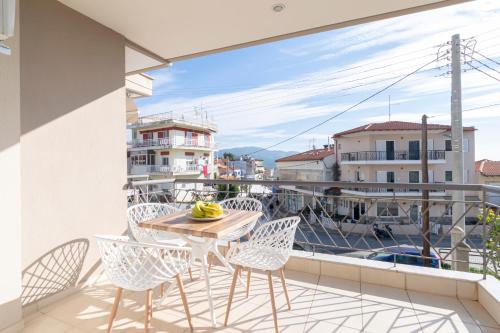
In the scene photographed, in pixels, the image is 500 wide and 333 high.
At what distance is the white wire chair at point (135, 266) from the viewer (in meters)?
1.46

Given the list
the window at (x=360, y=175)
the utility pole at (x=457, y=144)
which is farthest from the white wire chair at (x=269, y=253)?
the window at (x=360, y=175)

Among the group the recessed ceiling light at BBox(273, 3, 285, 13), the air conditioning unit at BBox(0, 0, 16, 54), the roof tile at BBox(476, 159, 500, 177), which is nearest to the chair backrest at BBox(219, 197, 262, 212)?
the recessed ceiling light at BBox(273, 3, 285, 13)

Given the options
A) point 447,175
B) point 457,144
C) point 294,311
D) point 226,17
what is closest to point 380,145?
point 447,175

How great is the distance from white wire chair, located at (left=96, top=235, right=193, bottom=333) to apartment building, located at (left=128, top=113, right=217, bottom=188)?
17.7 metres

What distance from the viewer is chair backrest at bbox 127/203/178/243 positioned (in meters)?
2.31

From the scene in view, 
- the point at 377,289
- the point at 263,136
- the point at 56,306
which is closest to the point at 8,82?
the point at 56,306

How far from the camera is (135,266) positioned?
155 cm

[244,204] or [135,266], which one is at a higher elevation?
[244,204]

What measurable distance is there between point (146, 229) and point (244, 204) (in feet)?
3.63

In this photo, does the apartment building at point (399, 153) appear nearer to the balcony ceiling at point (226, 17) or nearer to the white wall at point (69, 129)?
the balcony ceiling at point (226, 17)

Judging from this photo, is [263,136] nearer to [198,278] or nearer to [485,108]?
[485,108]

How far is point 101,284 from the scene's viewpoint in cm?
244

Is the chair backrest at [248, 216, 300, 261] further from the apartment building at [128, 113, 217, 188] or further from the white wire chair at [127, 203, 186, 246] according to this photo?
the apartment building at [128, 113, 217, 188]

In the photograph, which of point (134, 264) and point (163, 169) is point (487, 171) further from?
point (163, 169)
